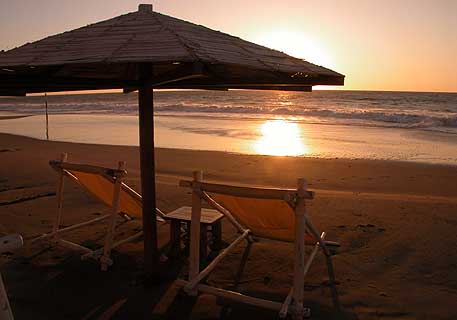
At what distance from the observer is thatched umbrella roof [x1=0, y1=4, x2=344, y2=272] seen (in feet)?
8.03

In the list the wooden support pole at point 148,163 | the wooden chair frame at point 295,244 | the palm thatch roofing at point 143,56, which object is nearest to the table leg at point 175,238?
the wooden support pole at point 148,163

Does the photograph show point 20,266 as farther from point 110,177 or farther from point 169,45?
point 169,45

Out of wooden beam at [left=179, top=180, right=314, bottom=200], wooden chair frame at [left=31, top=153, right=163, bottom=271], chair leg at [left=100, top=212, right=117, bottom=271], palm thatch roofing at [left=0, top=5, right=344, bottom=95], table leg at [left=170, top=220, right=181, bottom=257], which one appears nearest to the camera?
palm thatch roofing at [left=0, top=5, right=344, bottom=95]

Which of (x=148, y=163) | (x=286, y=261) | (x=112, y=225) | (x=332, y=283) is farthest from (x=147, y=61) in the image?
(x=286, y=261)

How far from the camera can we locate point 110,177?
381 centimetres

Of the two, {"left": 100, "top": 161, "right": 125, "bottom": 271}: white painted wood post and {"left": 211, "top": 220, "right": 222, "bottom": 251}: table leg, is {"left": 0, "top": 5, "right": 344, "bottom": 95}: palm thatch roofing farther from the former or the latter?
{"left": 211, "top": 220, "right": 222, "bottom": 251}: table leg

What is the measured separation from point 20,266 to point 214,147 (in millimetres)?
9807

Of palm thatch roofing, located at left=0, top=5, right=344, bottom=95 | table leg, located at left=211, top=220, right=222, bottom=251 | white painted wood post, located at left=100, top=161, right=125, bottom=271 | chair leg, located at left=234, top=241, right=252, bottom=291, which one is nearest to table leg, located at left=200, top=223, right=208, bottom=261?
table leg, located at left=211, top=220, right=222, bottom=251

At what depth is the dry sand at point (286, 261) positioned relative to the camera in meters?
3.39

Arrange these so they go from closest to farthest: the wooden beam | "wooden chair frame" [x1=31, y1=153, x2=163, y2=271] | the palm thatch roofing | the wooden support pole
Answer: the palm thatch roofing → the wooden beam → the wooden support pole → "wooden chair frame" [x1=31, y1=153, x2=163, y2=271]

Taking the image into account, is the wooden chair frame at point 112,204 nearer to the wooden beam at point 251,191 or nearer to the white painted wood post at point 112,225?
the white painted wood post at point 112,225

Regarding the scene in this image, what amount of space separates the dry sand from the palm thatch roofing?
5.75 ft

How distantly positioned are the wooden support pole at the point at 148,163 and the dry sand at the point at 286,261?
0.30m

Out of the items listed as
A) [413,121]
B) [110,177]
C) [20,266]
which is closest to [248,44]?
[110,177]
